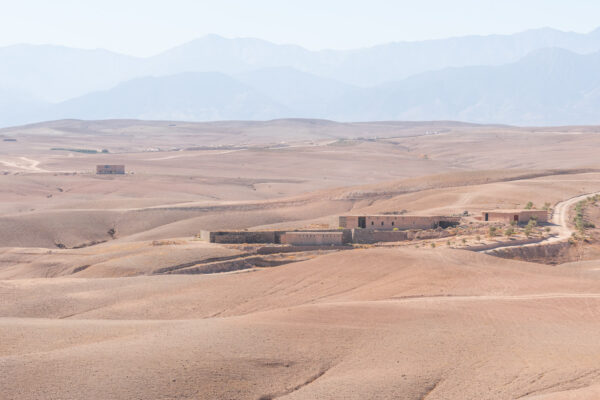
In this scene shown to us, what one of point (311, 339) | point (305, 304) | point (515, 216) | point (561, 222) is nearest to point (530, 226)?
point (515, 216)

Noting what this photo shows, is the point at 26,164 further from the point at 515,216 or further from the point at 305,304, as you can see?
the point at 305,304

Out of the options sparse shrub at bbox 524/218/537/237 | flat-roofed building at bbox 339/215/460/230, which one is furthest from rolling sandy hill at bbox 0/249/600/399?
flat-roofed building at bbox 339/215/460/230

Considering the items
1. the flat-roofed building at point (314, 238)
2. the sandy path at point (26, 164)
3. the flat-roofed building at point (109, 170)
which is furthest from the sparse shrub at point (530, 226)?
the sandy path at point (26, 164)

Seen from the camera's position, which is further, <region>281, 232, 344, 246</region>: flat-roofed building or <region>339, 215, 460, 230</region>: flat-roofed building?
<region>339, 215, 460, 230</region>: flat-roofed building

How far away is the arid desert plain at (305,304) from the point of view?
741 inches

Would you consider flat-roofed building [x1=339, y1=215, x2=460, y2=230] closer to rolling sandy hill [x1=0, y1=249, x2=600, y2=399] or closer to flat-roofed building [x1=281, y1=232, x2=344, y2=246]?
flat-roofed building [x1=281, y1=232, x2=344, y2=246]

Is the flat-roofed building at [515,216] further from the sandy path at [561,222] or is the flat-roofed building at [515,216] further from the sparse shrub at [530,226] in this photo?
the sandy path at [561,222]

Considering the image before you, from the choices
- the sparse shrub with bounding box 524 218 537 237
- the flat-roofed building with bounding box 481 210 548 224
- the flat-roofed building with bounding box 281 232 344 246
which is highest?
the flat-roofed building with bounding box 481 210 548 224

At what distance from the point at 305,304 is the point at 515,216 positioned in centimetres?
1972

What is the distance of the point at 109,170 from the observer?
304 ft

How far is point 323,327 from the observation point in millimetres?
22297

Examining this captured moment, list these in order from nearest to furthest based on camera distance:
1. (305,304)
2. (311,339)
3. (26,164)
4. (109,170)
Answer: (311,339), (305,304), (109,170), (26,164)

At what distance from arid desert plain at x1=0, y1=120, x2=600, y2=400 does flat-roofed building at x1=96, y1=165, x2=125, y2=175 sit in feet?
93.9

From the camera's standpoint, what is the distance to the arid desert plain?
61.8ft
